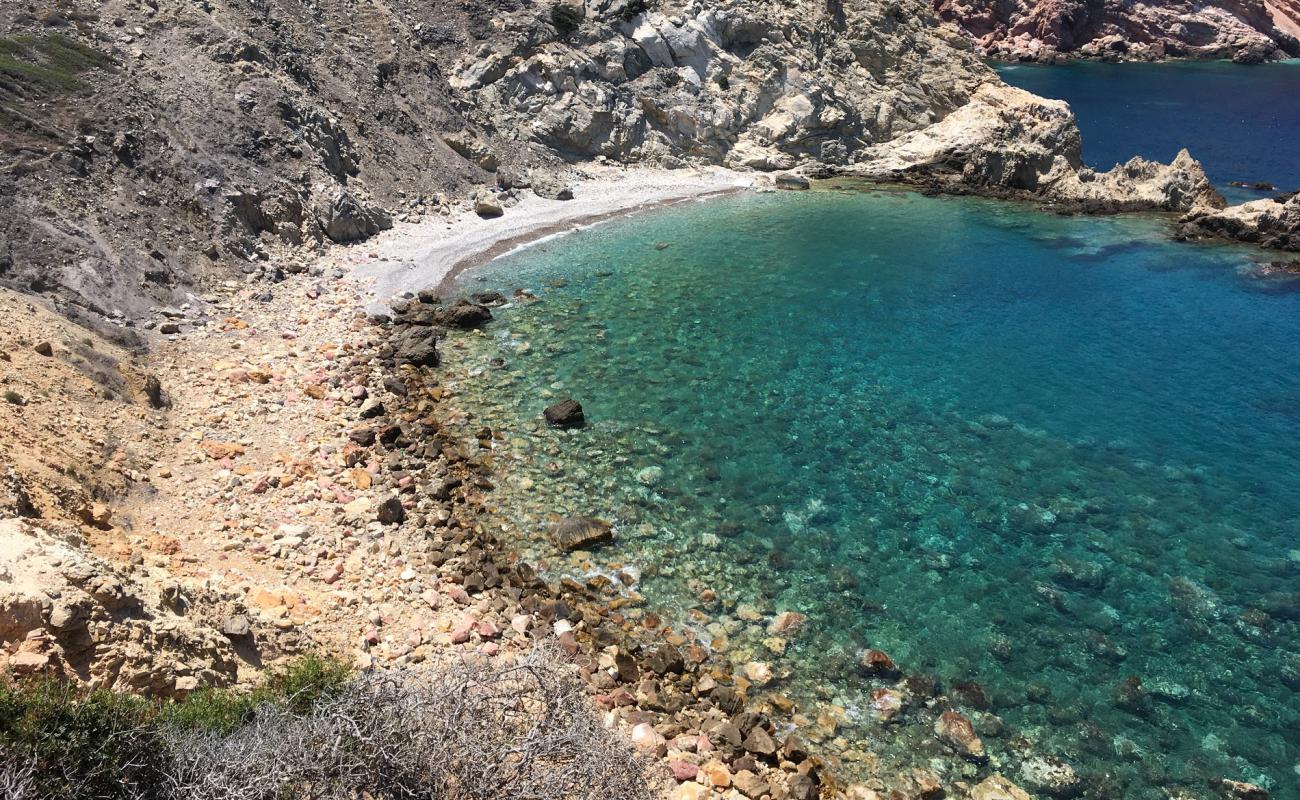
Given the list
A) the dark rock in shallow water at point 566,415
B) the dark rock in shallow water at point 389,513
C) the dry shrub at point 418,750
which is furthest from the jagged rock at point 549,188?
the dry shrub at point 418,750

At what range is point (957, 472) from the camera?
19.9 meters

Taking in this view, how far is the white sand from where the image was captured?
31094 mm

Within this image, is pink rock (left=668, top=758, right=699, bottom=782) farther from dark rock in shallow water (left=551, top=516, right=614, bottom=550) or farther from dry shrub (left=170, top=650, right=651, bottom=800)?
dark rock in shallow water (left=551, top=516, right=614, bottom=550)

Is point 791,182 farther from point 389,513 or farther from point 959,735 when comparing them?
point 959,735

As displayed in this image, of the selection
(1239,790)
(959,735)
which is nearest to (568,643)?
(959,735)

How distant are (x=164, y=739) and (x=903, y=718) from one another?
1088cm

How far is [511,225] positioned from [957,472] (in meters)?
25.5

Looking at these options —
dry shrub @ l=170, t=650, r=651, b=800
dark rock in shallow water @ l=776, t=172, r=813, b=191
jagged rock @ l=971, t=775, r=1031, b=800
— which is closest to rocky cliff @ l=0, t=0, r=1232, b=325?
dark rock in shallow water @ l=776, t=172, r=813, b=191

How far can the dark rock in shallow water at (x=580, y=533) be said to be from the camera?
16734 millimetres

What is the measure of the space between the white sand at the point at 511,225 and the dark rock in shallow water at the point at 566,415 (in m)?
10.2

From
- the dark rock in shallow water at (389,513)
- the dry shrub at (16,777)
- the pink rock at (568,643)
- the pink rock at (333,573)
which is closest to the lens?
the dry shrub at (16,777)

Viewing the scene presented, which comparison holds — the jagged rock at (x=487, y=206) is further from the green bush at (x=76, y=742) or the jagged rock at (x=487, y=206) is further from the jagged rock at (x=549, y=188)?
the green bush at (x=76, y=742)

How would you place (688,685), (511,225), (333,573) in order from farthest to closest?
1. (511,225)
2. (333,573)
3. (688,685)

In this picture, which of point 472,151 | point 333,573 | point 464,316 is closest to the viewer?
point 333,573
